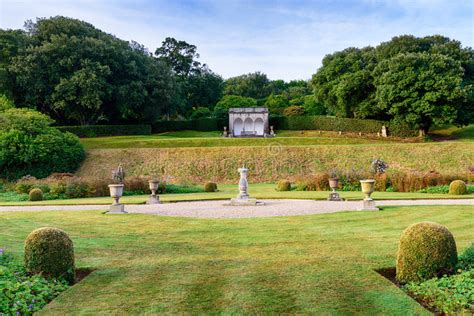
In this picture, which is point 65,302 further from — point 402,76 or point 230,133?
point 230,133

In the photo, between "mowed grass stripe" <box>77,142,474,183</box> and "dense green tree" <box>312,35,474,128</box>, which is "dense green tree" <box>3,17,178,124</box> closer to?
"mowed grass stripe" <box>77,142,474,183</box>

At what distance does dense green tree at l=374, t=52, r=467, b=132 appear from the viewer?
4093cm

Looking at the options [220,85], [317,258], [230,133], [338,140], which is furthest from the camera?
[220,85]

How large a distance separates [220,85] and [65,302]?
72129 mm

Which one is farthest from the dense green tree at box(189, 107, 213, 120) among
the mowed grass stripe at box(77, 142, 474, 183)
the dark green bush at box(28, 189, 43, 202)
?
the dark green bush at box(28, 189, 43, 202)

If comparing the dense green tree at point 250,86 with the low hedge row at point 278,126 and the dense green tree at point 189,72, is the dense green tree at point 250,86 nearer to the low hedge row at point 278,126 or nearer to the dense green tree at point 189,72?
the dense green tree at point 189,72

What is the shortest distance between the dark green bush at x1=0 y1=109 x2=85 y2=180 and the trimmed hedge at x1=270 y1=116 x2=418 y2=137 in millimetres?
29215

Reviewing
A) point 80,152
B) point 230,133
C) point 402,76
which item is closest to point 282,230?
point 80,152

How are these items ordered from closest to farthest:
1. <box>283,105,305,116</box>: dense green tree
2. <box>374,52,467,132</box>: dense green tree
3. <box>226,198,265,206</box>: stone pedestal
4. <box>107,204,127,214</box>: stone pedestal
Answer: <box>107,204,127,214</box>: stone pedestal, <box>226,198,265,206</box>: stone pedestal, <box>374,52,467,132</box>: dense green tree, <box>283,105,305,116</box>: dense green tree

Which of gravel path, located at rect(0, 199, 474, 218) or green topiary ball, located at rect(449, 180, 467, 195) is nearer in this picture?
gravel path, located at rect(0, 199, 474, 218)

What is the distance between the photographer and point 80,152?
111ft

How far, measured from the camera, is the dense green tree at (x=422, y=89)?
134 feet

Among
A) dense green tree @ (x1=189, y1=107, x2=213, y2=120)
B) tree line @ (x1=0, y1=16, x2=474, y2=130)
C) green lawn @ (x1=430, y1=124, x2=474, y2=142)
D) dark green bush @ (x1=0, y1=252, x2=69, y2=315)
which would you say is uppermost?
tree line @ (x1=0, y1=16, x2=474, y2=130)

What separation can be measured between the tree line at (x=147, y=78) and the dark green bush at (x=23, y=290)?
37312mm
